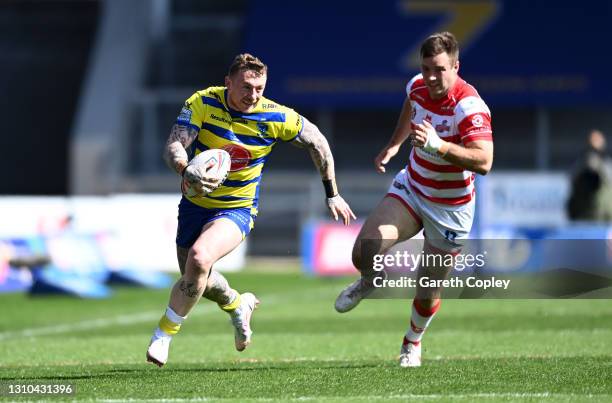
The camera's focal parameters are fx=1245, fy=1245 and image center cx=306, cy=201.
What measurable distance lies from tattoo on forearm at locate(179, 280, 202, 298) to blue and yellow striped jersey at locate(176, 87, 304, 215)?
0.66 meters

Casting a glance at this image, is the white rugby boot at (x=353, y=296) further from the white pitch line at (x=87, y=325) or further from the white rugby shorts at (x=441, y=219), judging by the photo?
the white pitch line at (x=87, y=325)

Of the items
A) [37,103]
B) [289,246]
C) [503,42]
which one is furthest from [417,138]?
[37,103]

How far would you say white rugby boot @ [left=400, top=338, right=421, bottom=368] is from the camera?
9.65 m

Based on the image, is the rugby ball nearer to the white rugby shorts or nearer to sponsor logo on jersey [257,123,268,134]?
sponsor logo on jersey [257,123,268,134]

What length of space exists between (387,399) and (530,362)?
8.06ft

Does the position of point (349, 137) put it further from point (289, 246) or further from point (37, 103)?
point (37, 103)

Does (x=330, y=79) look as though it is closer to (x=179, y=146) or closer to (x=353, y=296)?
(x=353, y=296)

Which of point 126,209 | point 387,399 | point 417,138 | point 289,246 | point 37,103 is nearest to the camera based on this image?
point 387,399

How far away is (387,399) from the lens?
7617mm

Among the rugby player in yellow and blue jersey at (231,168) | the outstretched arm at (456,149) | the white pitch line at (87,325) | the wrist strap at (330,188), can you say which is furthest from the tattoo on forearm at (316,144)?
the white pitch line at (87,325)

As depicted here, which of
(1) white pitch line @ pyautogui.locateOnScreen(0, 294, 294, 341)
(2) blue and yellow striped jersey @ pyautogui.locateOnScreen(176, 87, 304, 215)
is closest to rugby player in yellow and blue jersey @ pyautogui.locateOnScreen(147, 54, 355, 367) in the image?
(2) blue and yellow striped jersey @ pyautogui.locateOnScreen(176, 87, 304, 215)

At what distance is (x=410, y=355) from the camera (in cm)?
970

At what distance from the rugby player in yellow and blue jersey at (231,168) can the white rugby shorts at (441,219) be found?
0.54 meters

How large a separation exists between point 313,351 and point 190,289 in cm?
268
